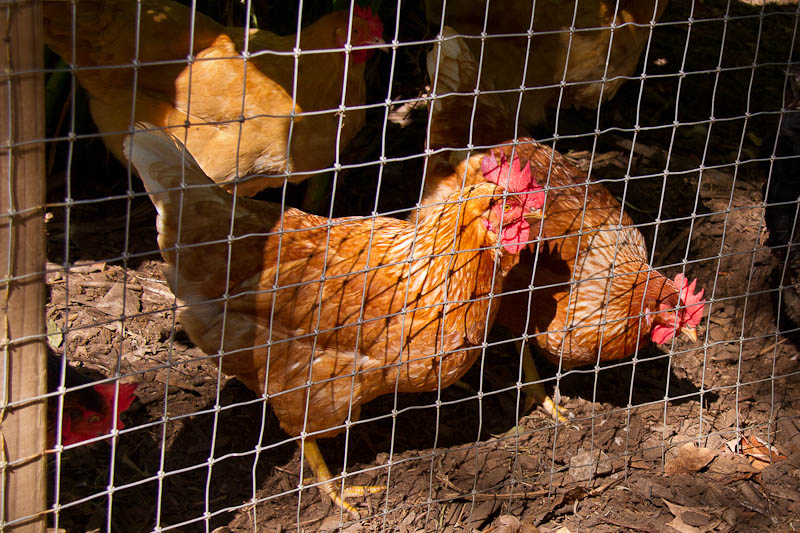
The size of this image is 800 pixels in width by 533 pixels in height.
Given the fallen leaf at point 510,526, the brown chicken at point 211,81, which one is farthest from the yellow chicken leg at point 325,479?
the brown chicken at point 211,81

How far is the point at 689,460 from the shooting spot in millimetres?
3182

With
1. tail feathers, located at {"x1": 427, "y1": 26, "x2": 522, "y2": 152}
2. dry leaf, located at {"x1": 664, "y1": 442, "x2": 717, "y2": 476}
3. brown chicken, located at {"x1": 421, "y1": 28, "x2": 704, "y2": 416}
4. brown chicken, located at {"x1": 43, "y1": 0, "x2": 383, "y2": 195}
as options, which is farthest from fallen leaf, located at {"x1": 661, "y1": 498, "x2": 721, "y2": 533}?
brown chicken, located at {"x1": 43, "y1": 0, "x2": 383, "y2": 195}

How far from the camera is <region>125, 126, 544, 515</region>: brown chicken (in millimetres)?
2711

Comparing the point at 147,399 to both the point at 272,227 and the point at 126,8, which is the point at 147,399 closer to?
the point at 272,227

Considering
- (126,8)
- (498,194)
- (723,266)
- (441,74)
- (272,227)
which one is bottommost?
(723,266)

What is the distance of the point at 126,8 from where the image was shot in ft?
11.9

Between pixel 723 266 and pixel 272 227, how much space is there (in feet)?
9.39

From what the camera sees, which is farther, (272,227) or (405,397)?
(405,397)

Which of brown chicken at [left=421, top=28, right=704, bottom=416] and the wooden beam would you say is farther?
brown chicken at [left=421, top=28, right=704, bottom=416]

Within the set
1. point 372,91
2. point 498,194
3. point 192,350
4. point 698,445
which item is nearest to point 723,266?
point 698,445

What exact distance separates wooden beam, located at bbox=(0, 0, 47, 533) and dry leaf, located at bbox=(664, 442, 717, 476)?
2525mm

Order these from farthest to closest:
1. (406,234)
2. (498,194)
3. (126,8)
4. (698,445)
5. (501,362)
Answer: (501,362)
(126,8)
(698,445)
(406,234)
(498,194)

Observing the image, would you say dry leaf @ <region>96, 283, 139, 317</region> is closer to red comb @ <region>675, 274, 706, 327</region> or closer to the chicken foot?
the chicken foot

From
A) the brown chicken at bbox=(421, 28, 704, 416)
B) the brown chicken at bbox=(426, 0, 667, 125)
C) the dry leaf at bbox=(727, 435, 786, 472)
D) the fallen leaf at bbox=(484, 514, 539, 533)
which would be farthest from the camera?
the brown chicken at bbox=(426, 0, 667, 125)
